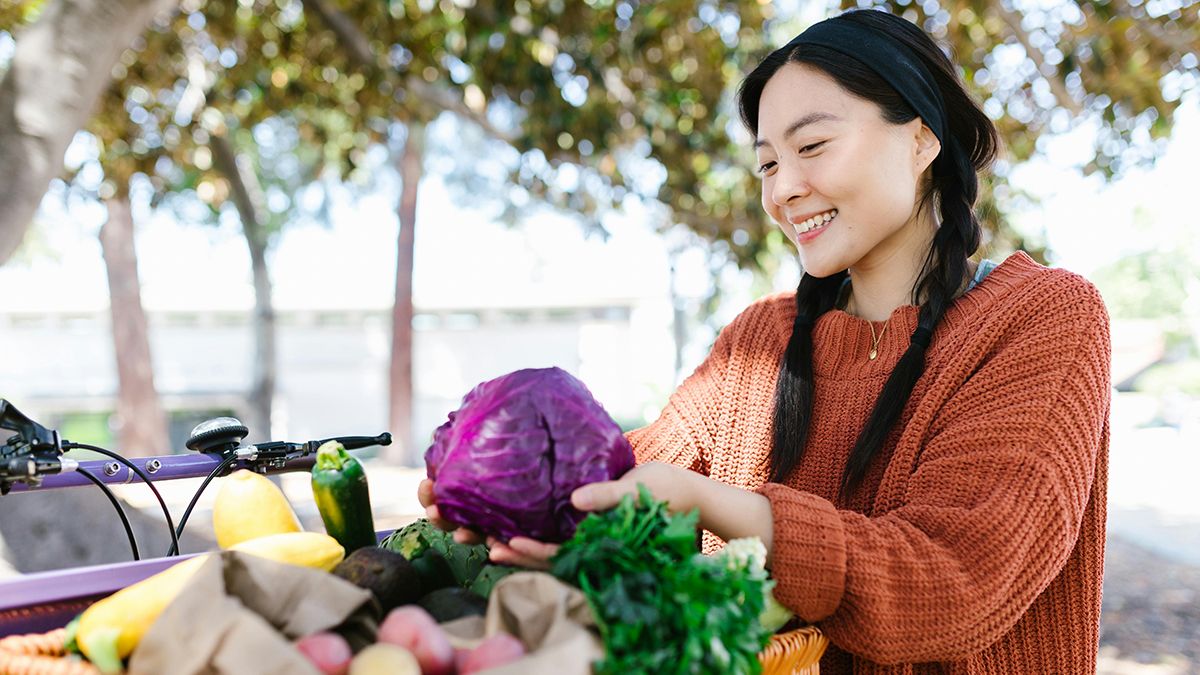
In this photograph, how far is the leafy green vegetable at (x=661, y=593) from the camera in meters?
1.16

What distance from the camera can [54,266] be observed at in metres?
39.0

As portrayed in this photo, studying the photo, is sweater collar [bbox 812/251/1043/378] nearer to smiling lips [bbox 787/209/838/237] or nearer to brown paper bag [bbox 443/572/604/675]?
smiling lips [bbox 787/209/838/237]

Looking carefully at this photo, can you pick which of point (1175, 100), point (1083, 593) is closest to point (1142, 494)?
point (1175, 100)

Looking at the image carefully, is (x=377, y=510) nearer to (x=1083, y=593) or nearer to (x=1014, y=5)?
(x=1014, y=5)

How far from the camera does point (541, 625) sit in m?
1.21

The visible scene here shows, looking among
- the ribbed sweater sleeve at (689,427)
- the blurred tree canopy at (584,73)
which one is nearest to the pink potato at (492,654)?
the ribbed sweater sleeve at (689,427)

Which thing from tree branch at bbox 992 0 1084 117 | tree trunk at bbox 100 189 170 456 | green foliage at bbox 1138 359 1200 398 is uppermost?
tree branch at bbox 992 0 1084 117

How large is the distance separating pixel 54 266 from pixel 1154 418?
4568cm

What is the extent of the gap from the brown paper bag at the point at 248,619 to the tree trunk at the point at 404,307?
1877 cm

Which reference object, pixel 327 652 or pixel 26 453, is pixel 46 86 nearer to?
pixel 26 453

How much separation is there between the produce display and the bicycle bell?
0.39 m

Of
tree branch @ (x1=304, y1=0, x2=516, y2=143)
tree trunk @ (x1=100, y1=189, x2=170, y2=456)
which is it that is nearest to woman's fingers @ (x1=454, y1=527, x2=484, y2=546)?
tree branch @ (x1=304, y1=0, x2=516, y2=143)

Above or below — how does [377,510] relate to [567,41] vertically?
below

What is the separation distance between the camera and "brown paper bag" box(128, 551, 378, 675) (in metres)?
1.12
